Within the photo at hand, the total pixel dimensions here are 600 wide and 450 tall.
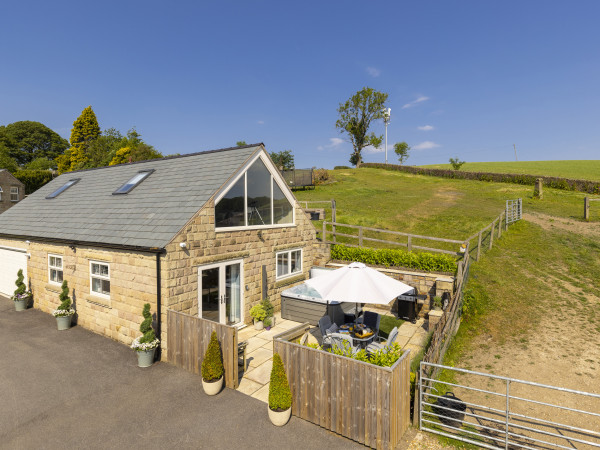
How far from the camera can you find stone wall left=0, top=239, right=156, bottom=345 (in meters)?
8.88

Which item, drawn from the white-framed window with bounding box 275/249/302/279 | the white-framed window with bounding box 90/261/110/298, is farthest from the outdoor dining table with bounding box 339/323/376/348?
the white-framed window with bounding box 90/261/110/298

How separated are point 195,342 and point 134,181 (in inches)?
337

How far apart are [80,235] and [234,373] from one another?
7798mm

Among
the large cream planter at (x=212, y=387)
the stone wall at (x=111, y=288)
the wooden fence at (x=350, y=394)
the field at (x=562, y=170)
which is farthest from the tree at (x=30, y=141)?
the field at (x=562, y=170)

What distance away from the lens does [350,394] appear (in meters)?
5.61

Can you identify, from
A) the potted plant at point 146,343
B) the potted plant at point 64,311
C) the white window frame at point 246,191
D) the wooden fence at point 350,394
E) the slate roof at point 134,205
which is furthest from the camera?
the potted plant at point 64,311

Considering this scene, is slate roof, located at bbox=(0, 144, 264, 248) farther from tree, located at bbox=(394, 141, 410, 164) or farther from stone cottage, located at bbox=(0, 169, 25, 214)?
tree, located at bbox=(394, 141, 410, 164)

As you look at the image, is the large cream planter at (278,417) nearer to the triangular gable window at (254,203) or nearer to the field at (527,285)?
the field at (527,285)

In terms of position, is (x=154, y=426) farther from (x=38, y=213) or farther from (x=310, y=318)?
(x=38, y=213)

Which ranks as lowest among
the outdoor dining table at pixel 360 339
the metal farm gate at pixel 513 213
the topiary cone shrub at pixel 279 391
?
the outdoor dining table at pixel 360 339

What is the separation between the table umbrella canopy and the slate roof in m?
4.52

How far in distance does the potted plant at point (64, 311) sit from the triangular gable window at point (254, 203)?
6.05 metres

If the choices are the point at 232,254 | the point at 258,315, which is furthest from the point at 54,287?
the point at 258,315

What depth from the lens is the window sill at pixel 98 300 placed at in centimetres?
995
